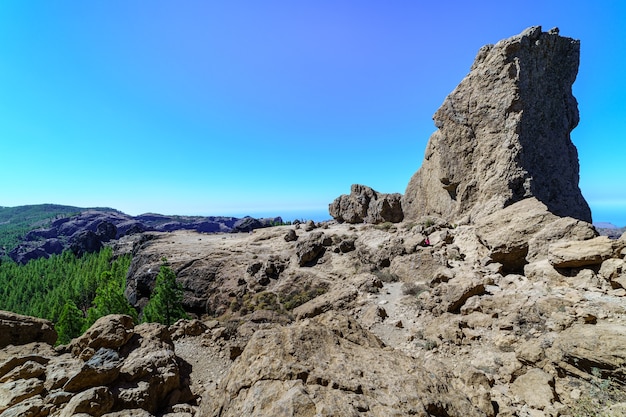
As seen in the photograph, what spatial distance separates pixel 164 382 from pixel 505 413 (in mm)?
10648

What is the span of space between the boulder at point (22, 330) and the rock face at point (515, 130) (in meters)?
38.3

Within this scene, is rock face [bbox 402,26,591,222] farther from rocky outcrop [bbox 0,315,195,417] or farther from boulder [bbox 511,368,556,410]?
rocky outcrop [bbox 0,315,195,417]

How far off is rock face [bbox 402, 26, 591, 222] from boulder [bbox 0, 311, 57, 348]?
3826cm

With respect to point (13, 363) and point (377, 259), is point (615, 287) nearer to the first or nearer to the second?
point (377, 259)

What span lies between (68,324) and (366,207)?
51.4 metres

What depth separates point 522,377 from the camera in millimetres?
7977

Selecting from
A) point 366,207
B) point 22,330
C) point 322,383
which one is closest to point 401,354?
point 322,383

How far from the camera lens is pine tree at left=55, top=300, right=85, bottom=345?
26.0m

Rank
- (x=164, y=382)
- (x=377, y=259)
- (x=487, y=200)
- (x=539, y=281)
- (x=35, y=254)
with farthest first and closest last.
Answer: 1. (x=35, y=254)
2. (x=487, y=200)
3. (x=377, y=259)
4. (x=539, y=281)
5. (x=164, y=382)

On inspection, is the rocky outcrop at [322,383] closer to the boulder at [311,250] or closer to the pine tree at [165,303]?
the pine tree at [165,303]

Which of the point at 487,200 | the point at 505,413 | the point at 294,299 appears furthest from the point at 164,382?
the point at 487,200

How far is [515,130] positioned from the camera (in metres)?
33.0

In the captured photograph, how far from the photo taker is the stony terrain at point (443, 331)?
5.67 metres

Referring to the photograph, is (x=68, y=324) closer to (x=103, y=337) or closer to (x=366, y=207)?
(x=103, y=337)
